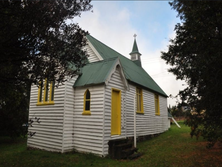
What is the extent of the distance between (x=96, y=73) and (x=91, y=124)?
2969 mm

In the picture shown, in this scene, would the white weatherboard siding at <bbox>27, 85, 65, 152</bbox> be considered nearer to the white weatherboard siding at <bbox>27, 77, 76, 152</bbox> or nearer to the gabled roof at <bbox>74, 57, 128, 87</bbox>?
the white weatherboard siding at <bbox>27, 77, 76, 152</bbox>

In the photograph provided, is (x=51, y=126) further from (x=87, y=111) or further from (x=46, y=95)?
(x=87, y=111)

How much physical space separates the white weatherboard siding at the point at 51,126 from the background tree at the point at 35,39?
4.25 metres

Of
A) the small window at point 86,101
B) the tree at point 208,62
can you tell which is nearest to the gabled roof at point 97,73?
the small window at point 86,101

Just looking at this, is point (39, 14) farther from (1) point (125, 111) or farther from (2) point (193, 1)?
(1) point (125, 111)

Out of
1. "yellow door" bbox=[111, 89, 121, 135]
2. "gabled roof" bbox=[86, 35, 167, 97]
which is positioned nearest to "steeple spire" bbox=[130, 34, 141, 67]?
"gabled roof" bbox=[86, 35, 167, 97]

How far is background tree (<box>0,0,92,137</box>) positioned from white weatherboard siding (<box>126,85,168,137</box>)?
23.2ft

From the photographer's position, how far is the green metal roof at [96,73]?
975cm

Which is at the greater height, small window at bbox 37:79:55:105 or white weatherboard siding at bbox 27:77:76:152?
small window at bbox 37:79:55:105

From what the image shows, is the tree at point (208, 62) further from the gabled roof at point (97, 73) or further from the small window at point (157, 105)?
the small window at point (157, 105)

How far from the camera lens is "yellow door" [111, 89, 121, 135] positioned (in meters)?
10.2

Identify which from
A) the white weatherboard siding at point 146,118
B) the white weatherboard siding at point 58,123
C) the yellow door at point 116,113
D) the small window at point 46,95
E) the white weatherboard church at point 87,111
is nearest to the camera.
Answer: the white weatherboard church at point 87,111

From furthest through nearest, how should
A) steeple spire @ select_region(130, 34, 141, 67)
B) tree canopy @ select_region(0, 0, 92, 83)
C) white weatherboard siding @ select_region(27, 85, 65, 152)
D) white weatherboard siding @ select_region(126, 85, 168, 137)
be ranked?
steeple spire @ select_region(130, 34, 141, 67) → white weatherboard siding @ select_region(126, 85, 168, 137) → white weatherboard siding @ select_region(27, 85, 65, 152) → tree canopy @ select_region(0, 0, 92, 83)

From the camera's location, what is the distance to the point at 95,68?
11.0m
